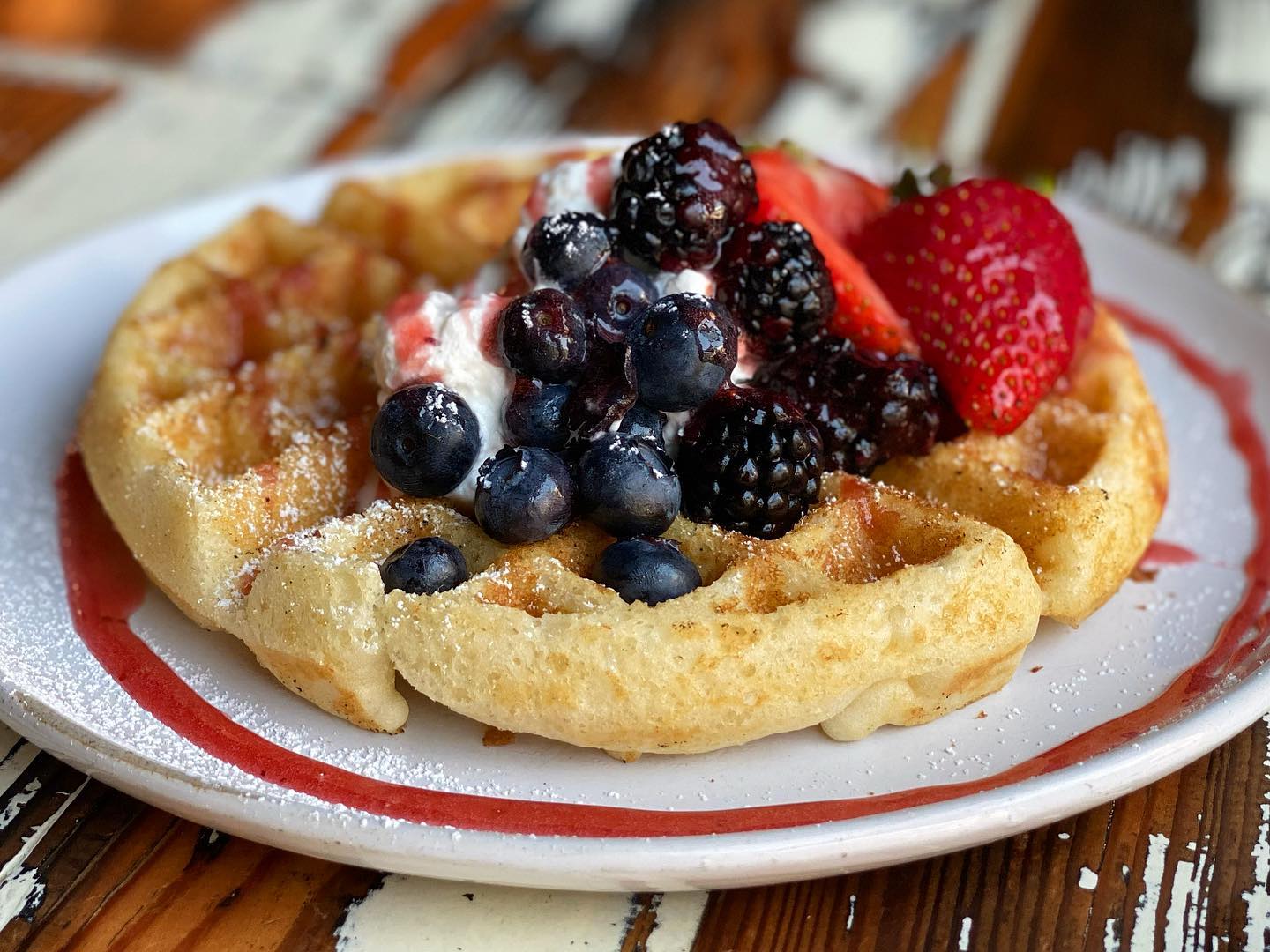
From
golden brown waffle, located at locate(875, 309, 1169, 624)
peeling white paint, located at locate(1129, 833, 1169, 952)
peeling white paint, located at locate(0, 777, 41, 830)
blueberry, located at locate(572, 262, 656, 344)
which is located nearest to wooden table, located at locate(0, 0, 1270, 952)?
peeling white paint, located at locate(0, 777, 41, 830)

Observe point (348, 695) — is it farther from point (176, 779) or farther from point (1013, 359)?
point (1013, 359)

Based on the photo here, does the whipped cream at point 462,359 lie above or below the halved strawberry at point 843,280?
below

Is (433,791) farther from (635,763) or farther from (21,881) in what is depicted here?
(21,881)

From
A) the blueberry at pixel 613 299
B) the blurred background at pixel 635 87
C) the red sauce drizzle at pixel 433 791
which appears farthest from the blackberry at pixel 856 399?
the blurred background at pixel 635 87

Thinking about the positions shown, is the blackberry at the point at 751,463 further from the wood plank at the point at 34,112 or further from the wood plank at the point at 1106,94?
the wood plank at the point at 34,112

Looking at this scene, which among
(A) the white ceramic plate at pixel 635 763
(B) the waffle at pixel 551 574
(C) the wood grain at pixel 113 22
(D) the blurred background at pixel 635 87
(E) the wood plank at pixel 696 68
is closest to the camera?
(A) the white ceramic plate at pixel 635 763

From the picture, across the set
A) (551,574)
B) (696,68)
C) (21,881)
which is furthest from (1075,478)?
(696,68)
